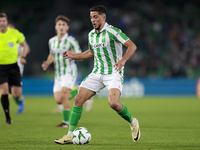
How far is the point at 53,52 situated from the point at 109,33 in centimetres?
285

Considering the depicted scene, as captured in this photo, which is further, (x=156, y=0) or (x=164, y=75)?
(x=156, y=0)

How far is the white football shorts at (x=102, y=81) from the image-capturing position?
17.1 feet

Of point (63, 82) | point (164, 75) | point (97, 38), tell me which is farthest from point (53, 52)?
point (164, 75)

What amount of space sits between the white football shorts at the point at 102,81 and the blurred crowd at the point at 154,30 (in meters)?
14.0

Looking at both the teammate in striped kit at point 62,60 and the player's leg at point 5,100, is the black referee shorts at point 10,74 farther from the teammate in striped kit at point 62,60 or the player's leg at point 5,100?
the teammate in striped kit at point 62,60

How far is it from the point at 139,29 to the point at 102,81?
1672cm

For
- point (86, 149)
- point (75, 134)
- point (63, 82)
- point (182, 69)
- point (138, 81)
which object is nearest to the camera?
point (86, 149)

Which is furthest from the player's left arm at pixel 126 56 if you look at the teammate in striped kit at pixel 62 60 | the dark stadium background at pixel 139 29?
the dark stadium background at pixel 139 29

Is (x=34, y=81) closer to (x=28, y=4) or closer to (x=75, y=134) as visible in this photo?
(x=28, y=4)

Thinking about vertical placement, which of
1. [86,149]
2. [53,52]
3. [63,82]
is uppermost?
[53,52]

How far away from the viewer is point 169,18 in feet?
73.0

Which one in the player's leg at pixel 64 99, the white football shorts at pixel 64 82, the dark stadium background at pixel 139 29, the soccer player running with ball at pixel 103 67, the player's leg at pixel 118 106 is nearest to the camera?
the player's leg at pixel 118 106

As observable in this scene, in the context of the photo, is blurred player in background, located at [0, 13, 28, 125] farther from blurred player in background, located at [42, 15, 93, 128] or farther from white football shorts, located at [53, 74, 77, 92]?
white football shorts, located at [53, 74, 77, 92]

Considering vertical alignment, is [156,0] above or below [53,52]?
above
